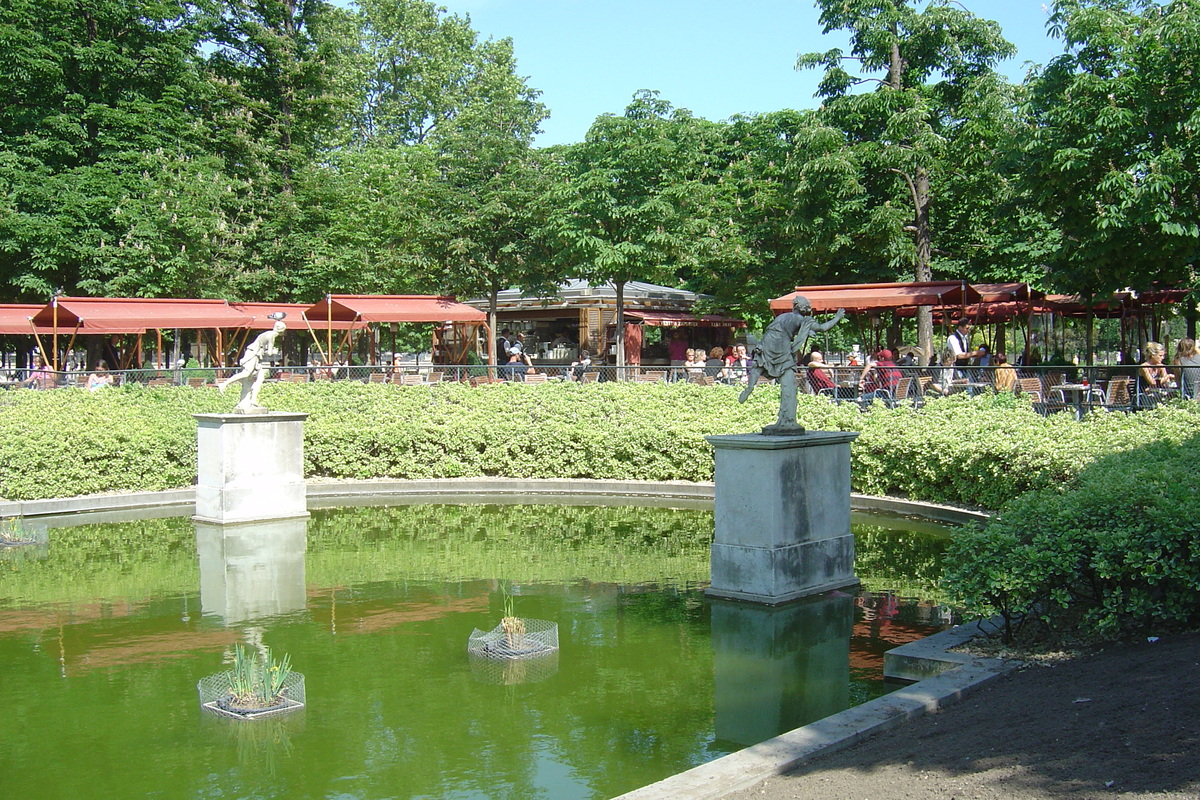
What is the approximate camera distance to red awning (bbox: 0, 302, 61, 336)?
27.9 metres

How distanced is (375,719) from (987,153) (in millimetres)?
25448

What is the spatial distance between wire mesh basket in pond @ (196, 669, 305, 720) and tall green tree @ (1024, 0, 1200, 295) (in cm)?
1716

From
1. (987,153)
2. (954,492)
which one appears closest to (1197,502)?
(954,492)

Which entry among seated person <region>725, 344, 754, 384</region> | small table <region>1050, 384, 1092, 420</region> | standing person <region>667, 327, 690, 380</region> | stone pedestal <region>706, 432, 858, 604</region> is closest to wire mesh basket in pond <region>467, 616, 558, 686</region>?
stone pedestal <region>706, 432, 858, 604</region>

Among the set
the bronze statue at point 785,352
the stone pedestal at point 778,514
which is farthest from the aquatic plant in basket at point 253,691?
the bronze statue at point 785,352

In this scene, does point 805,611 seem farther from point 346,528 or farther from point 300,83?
point 300,83

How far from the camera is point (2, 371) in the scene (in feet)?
87.8

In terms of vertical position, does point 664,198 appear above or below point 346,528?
above

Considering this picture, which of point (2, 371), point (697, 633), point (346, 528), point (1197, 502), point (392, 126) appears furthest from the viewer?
point (392, 126)

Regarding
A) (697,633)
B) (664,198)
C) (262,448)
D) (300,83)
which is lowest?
(697,633)

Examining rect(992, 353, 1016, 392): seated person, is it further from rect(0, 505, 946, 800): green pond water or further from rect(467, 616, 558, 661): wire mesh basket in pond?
rect(467, 616, 558, 661): wire mesh basket in pond

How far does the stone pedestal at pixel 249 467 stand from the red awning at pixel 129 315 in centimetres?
1295

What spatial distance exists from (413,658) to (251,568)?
14.2ft

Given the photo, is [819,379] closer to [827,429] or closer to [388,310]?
[827,429]
